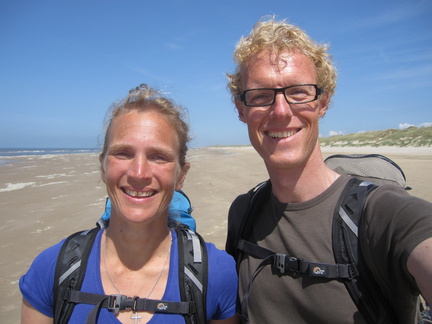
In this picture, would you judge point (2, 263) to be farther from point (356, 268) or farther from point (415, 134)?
point (415, 134)

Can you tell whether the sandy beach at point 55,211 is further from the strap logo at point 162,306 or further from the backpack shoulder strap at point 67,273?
the strap logo at point 162,306

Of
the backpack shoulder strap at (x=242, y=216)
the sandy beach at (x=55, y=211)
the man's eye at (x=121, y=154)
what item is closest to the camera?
the man's eye at (x=121, y=154)

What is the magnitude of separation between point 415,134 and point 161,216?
3497 centimetres

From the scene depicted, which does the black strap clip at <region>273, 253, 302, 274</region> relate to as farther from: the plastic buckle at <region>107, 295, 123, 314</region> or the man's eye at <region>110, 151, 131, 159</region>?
the man's eye at <region>110, 151, 131, 159</region>

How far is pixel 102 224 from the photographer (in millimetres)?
2260

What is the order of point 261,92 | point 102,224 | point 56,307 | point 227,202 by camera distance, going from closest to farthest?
point 56,307, point 261,92, point 102,224, point 227,202

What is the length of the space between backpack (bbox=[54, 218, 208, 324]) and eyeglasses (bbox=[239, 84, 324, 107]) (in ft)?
3.76

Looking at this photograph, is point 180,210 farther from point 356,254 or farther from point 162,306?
point 356,254

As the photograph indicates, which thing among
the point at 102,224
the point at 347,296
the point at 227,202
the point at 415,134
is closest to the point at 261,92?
the point at 347,296

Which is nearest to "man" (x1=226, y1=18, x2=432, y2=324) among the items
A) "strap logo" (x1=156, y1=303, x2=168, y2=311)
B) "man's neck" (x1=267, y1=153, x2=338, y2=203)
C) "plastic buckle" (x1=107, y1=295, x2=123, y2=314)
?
"man's neck" (x1=267, y1=153, x2=338, y2=203)

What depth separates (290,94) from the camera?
1.99 meters

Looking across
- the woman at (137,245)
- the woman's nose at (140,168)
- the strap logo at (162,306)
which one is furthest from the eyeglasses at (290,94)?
the strap logo at (162,306)

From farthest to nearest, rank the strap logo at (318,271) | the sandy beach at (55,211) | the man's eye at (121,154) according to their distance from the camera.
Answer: the sandy beach at (55,211), the man's eye at (121,154), the strap logo at (318,271)

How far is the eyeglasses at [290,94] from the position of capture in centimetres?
198
